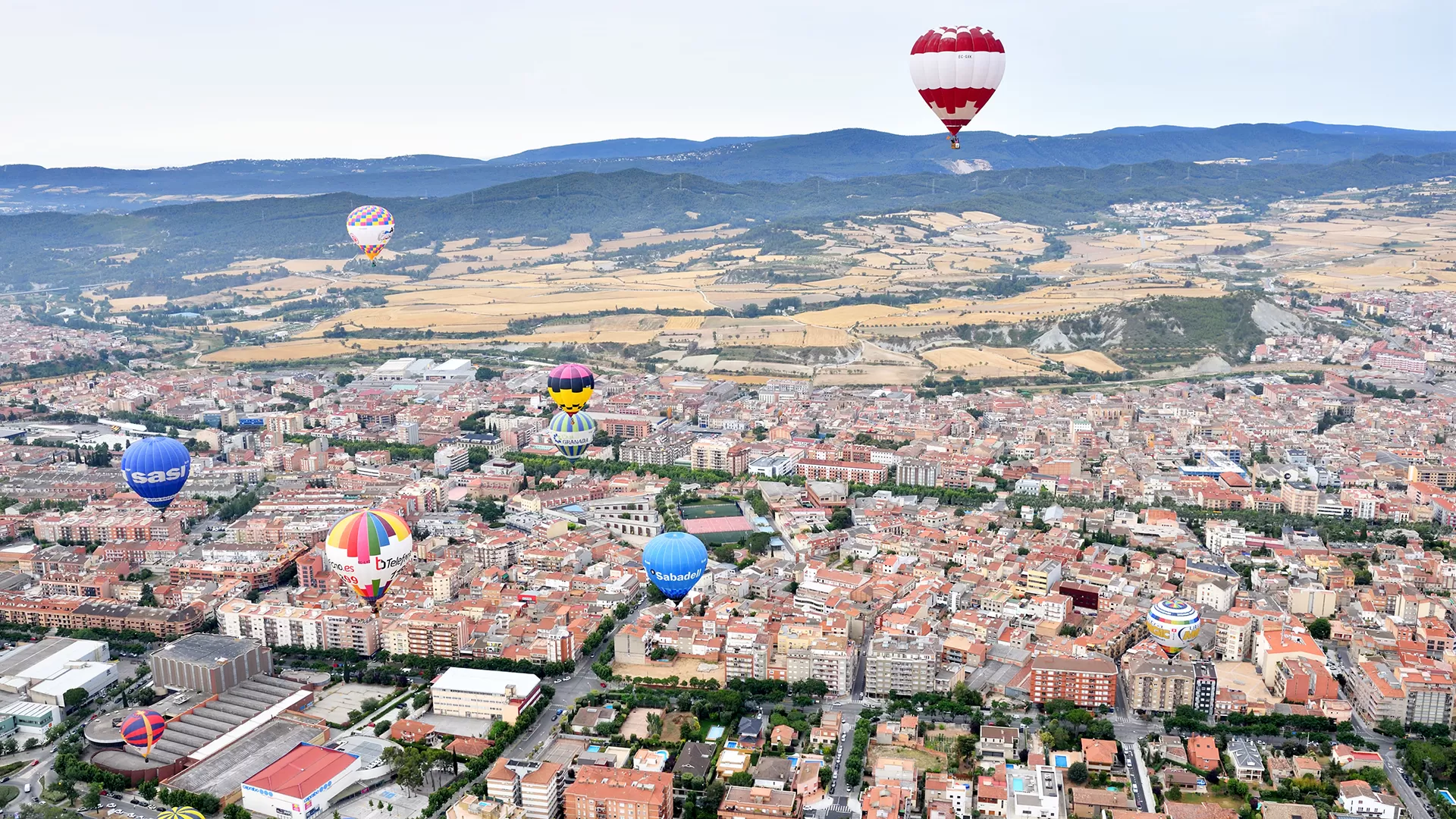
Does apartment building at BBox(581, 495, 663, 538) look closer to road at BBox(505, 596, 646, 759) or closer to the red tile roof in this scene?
road at BBox(505, 596, 646, 759)

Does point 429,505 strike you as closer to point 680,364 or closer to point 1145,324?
point 680,364

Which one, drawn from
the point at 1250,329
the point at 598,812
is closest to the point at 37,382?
the point at 598,812

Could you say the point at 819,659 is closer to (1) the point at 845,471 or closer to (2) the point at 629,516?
(2) the point at 629,516

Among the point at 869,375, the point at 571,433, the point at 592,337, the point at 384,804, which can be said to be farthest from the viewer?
the point at 592,337

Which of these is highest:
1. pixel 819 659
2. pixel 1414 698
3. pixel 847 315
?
pixel 847 315

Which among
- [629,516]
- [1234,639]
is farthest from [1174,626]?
[629,516]

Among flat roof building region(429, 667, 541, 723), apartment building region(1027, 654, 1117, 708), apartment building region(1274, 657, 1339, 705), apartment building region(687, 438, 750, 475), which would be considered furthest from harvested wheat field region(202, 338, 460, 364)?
apartment building region(1274, 657, 1339, 705)

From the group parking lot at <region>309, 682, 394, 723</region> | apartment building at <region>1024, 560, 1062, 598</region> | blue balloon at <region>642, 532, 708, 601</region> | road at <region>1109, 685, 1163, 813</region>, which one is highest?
blue balloon at <region>642, 532, 708, 601</region>

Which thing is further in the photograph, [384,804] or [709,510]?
[709,510]
